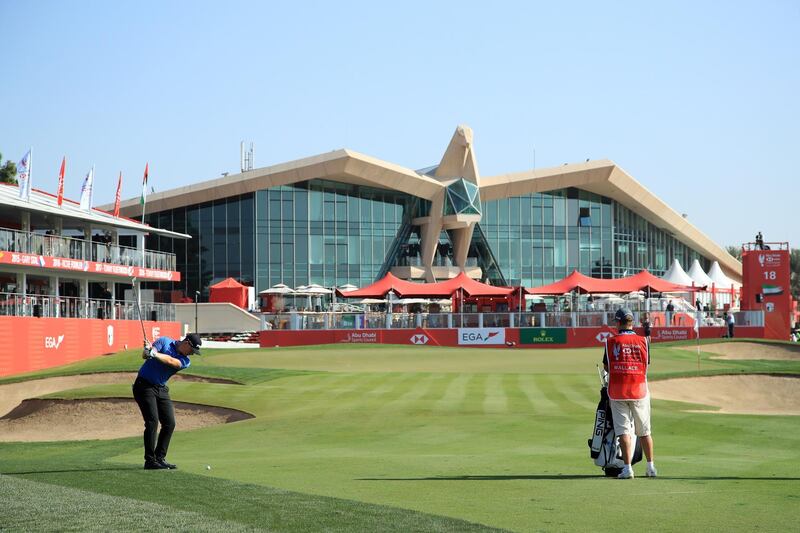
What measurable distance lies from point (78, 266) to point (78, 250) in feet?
4.41

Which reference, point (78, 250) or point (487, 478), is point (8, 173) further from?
point (487, 478)

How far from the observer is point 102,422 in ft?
90.6

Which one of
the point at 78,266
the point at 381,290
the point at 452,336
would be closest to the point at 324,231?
the point at 381,290

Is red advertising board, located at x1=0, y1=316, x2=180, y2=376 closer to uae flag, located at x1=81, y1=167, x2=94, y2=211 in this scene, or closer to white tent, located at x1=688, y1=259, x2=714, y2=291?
uae flag, located at x1=81, y1=167, x2=94, y2=211

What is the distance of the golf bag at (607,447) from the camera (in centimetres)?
1247

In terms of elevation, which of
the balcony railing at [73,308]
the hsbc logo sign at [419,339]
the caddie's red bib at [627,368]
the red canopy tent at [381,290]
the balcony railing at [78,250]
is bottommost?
the hsbc logo sign at [419,339]

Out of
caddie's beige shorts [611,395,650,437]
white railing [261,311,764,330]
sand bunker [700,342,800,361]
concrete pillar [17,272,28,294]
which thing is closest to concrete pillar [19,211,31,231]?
concrete pillar [17,272,28,294]

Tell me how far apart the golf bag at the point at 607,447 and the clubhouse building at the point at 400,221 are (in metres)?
66.9

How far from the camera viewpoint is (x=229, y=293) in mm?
76000

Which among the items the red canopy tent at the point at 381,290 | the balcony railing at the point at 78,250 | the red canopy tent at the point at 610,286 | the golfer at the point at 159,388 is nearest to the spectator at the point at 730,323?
the red canopy tent at the point at 610,286

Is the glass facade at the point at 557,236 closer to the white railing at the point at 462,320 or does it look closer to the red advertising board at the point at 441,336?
the white railing at the point at 462,320

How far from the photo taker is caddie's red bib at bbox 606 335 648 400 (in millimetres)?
12703

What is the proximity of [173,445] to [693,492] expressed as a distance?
10.4m

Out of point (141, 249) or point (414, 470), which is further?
point (141, 249)
